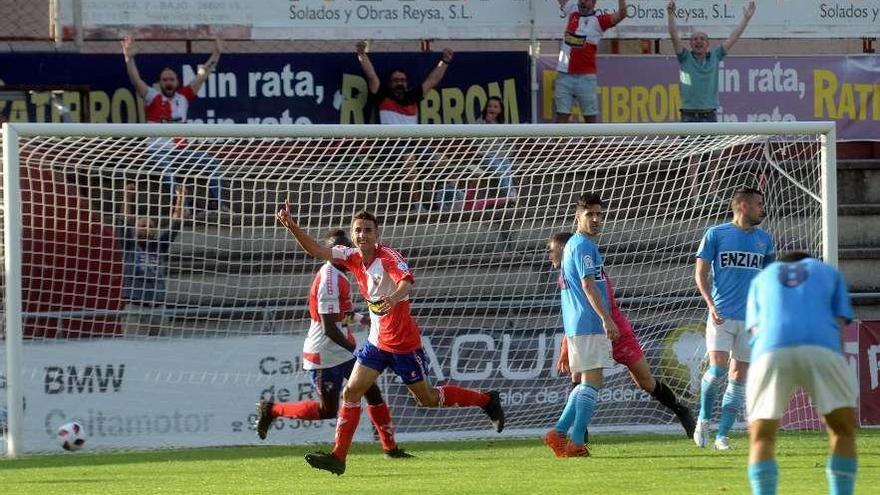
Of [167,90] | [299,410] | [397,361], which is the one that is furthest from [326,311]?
[167,90]

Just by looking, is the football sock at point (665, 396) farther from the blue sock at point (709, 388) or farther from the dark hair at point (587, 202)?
the dark hair at point (587, 202)

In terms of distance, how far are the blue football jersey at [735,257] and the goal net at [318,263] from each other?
149 cm

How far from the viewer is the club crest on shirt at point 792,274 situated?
7.01 meters

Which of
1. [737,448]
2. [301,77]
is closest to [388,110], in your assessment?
[301,77]

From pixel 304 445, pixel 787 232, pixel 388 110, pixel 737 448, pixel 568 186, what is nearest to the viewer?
pixel 737 448

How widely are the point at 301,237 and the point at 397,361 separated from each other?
1146 mm

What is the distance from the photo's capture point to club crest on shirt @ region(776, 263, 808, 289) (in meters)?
7.01

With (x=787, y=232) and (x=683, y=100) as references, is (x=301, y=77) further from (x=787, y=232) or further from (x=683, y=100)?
(x=787, y=232)

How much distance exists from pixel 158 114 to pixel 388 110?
2.48 metres

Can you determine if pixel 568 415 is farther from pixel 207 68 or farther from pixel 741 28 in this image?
pixel 741 28

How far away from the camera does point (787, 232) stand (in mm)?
14344

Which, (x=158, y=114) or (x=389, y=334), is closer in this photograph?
(x=389, y=334)

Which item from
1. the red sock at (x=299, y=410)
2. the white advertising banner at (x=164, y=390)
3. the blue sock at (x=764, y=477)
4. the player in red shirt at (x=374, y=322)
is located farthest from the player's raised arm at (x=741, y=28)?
the blue sock at (x=764, y=477)

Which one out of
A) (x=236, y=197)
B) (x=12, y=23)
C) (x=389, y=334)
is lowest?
(x=389, y=334)
